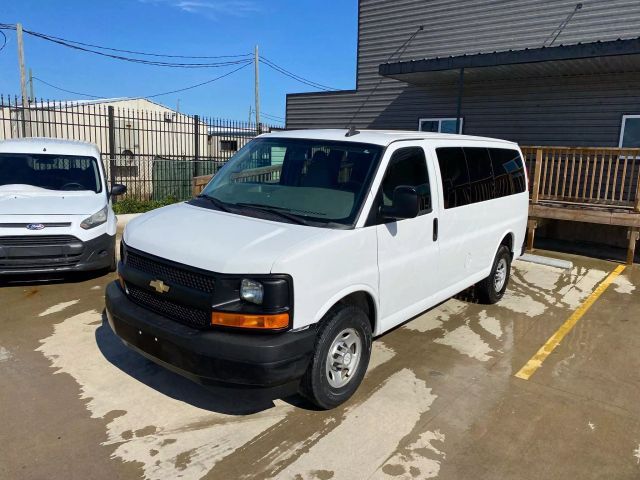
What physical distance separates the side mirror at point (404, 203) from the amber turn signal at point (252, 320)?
114cm

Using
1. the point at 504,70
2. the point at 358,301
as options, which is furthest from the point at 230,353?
the point at 504,70

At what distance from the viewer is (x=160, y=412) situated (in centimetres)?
337

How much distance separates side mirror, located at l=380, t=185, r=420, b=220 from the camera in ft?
11.3

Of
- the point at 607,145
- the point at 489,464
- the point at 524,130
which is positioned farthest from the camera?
the point at 524,130

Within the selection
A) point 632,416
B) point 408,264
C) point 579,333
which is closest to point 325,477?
point 408,264

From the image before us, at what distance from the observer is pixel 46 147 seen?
6.87 metres

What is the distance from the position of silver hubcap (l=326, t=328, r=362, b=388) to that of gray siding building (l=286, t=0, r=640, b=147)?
7674mm

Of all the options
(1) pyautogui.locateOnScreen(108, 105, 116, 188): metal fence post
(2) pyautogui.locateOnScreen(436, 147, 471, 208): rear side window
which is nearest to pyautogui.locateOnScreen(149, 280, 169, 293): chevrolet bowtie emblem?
(2) pyautogui.locateOnScreen(436, 147, 471, 208): rear side window

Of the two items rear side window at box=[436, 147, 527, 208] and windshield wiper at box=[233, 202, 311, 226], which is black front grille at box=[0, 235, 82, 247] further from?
rear side window at box=[436, 147, 527, 208]

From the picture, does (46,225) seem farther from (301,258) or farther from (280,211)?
(301,258)

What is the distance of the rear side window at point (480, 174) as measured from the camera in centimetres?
488

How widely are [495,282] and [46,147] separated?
20.4 ft

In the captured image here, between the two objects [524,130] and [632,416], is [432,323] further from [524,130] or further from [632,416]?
[524,130]

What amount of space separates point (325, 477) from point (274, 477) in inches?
11.2
